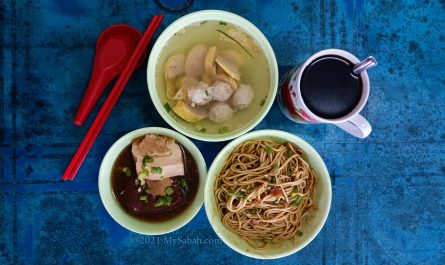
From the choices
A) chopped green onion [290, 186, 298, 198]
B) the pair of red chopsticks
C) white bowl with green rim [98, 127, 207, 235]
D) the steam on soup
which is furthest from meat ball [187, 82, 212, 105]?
chopped green onion [290, 186, 298, 198]

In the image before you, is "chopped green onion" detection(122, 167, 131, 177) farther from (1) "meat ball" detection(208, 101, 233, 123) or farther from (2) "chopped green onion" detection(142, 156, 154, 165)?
(1) "meat ball" detection(208, 101, 233, 123)

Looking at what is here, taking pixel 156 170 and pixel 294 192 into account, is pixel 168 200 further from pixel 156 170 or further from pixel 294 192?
pixel 294 192

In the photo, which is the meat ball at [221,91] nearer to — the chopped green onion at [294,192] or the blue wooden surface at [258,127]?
the blue wooden surface at [258,127]

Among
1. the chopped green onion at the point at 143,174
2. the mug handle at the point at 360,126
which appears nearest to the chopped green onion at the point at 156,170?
the chopped green onion at the point at 143,174

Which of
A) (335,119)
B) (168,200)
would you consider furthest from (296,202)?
(168,200)

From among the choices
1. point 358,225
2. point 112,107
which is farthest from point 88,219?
point 358,225

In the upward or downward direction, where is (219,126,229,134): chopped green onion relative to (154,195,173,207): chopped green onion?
upward
